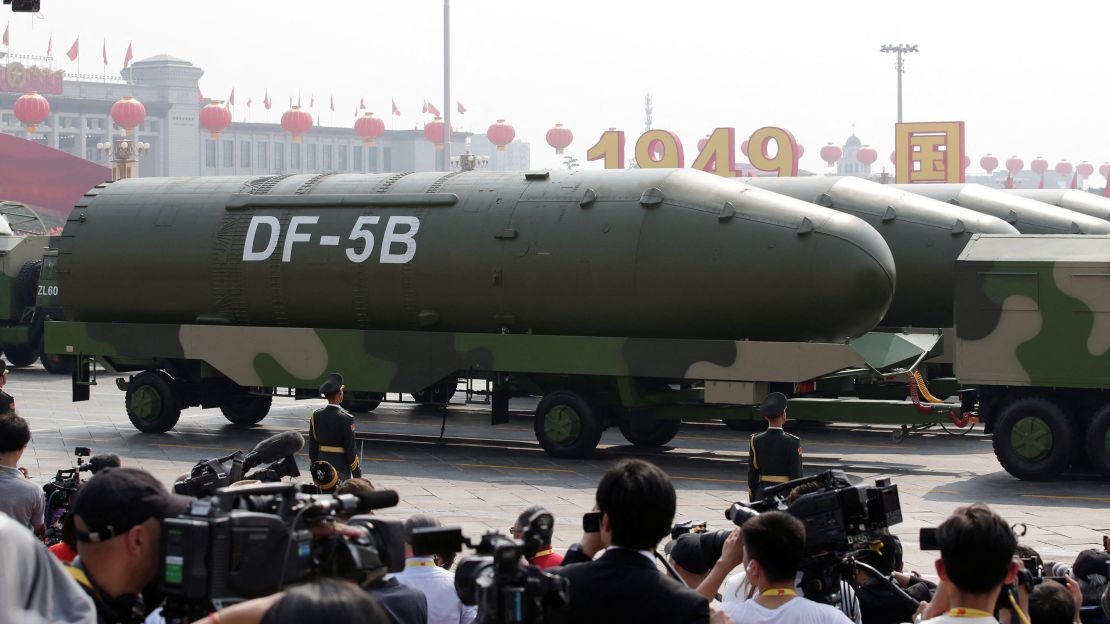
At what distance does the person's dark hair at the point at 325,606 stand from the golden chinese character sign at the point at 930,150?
72.3 meters

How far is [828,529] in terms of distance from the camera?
5949 mm

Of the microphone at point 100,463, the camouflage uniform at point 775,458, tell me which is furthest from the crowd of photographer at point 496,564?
the camouflage uniform at point 775,458

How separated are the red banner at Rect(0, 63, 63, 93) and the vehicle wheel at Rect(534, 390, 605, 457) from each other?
115261 mm

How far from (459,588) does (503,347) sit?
13.7 meters

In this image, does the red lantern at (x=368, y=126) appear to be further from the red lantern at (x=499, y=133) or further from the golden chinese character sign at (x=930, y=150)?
the golden chinese character sign at (x=930, y=150)

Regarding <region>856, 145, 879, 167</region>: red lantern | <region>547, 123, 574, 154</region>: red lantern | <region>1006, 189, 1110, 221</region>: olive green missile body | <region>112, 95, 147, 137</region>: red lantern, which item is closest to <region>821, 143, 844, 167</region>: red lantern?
<region>856, 145, 879, 167</region>: red lantern

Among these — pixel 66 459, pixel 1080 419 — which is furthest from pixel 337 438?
pixel 1080 419

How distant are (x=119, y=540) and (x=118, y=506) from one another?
0.33 feet

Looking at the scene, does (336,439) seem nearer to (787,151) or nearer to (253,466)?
(253,466)

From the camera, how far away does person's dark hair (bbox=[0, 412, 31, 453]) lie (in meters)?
8.11

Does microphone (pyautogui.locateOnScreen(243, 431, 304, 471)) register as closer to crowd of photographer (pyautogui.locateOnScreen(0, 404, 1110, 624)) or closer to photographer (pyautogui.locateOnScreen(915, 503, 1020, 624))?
crowd of photographer (pyautogui.locateOnScreen(0, 404, 1110, 624))

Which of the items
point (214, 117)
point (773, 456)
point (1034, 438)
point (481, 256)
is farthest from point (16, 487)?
point (214, 117)

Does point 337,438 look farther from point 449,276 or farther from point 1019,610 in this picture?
point 1019,610

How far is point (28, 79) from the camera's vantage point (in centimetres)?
12388
